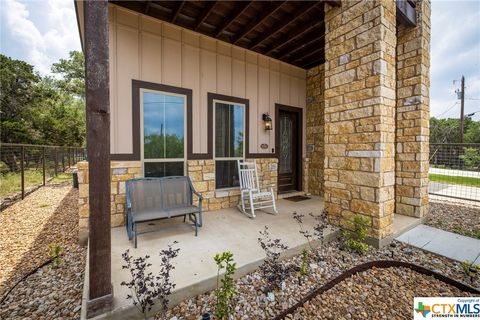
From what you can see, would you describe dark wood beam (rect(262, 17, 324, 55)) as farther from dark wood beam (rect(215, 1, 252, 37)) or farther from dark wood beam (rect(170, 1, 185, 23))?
dark wood beam (rect(170, 1, 185, 23))

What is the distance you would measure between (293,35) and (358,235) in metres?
3.55

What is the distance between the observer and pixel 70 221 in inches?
150

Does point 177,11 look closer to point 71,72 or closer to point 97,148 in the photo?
point 97,148

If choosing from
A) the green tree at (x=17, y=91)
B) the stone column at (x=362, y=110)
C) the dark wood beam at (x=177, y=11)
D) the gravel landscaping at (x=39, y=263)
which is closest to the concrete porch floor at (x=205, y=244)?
the gravel landscaping at (x=39, y=263)

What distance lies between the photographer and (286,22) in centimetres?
351

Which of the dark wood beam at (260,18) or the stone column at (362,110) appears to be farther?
the dark wood beam at (260,18)

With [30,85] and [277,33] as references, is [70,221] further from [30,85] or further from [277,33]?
[30,85]

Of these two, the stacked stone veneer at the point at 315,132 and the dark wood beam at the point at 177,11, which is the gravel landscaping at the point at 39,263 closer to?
the dark wood beam at the point at 177,11

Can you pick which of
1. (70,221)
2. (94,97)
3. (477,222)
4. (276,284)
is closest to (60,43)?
(70,221)

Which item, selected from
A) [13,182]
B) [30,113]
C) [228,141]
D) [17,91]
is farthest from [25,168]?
[17,91]

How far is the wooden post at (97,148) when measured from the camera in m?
1.38

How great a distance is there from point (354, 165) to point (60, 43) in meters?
22.7

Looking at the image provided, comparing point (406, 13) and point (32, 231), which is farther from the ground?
point (406, 13)

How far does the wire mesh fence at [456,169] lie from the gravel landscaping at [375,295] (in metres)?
4.24
